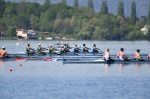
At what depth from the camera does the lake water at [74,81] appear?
27141 mm

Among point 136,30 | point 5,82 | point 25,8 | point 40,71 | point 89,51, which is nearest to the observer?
point 5,82

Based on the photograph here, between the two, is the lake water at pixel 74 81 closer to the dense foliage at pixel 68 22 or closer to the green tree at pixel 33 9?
the dense foliage at pixel 68 22

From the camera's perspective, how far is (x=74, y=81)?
31500mm

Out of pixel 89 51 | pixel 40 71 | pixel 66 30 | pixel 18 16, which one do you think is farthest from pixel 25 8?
pixel 40 71

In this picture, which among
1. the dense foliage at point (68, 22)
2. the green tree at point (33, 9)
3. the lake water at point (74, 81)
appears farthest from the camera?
the green tree at point (33, 9)

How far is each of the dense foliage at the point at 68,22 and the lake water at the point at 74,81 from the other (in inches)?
3541

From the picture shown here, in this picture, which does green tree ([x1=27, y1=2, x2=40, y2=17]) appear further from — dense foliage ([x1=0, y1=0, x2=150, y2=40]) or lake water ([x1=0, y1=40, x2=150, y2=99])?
lake water ([x1=0, y1=40, x2=150, y2=99])

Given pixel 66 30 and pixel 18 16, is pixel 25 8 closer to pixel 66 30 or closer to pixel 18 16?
pixel 18 16

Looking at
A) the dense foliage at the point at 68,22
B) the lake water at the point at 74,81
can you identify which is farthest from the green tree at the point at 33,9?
the lake water at the point at 74,81

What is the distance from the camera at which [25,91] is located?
Result: 91.4 ft

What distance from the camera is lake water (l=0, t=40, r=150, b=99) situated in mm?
27141

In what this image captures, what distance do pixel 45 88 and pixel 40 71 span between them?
329 inches

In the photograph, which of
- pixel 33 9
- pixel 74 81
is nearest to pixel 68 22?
pixel 33 9

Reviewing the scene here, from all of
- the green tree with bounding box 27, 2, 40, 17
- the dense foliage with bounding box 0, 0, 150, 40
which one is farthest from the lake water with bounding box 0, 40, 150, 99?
the green tree with bounding box 27, 2, 40, 17
